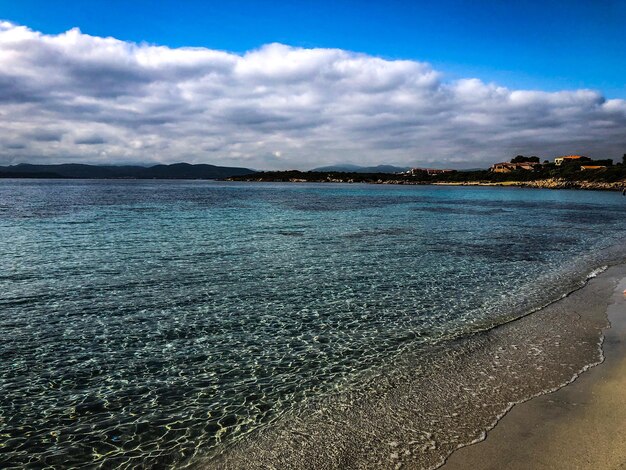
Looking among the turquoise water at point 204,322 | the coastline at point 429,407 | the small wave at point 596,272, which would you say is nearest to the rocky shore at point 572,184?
the small wave at point 596,272

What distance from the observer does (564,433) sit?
23.2 ft

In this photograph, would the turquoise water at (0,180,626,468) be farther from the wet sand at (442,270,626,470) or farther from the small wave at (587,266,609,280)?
the wet sand at (442,270,626,470)

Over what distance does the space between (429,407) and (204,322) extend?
7140 millimetres

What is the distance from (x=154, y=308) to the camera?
1370 centimetres

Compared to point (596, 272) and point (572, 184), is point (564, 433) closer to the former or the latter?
point (596, 272)

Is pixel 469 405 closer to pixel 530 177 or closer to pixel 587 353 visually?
pixel 587 353

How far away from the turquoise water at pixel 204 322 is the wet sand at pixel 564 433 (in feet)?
10.8

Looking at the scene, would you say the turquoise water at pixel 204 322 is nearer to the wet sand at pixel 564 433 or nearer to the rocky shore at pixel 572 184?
the wet sand at pixel 564 433

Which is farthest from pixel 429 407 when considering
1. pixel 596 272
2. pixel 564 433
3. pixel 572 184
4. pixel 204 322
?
pixel 572 184

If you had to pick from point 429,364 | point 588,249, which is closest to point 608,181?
point 588,249

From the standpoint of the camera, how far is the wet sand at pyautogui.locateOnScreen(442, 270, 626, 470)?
633 centimetres

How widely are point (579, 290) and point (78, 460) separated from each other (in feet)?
59.2

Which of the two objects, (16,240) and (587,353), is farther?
(16,240)

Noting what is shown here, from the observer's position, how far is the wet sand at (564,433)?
633 centimetres
